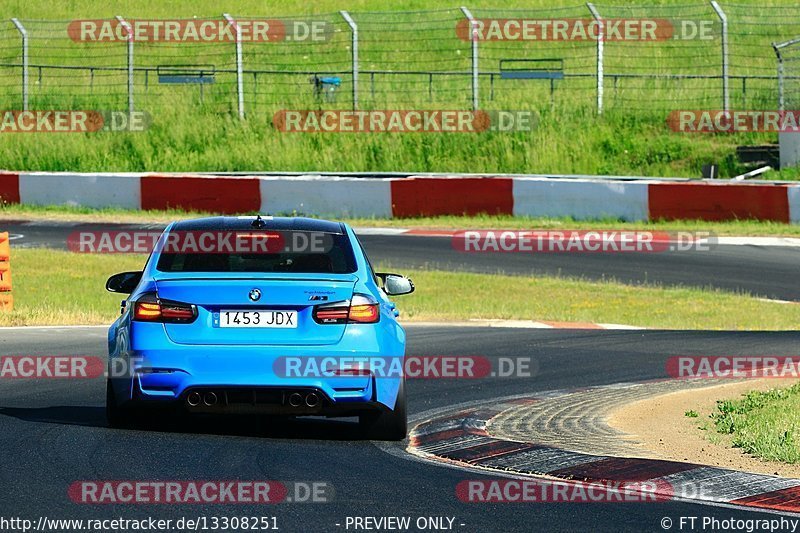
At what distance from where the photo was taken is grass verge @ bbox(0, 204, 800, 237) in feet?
82.6

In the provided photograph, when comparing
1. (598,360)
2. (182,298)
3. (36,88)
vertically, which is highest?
(36,88)

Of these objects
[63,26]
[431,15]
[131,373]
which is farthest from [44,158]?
[131,373]

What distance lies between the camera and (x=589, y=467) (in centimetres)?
815

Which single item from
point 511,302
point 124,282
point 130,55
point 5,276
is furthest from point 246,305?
point 130,55

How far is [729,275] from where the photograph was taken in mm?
21391

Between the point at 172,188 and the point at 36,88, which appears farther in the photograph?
the point at 36,88

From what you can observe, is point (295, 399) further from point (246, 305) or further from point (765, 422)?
point (765, 422)

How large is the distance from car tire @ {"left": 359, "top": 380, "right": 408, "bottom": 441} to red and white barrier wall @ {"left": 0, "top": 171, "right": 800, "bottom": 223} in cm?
1699

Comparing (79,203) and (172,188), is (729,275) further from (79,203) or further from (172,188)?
(79,203)

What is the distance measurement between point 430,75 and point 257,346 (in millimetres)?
26172

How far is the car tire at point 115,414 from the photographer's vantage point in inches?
359

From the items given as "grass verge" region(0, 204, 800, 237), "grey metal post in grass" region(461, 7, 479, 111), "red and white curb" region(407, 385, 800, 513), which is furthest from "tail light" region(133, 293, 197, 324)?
"grey metal post in grass" region(461, 7, 479, 111)

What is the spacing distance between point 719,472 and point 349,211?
20.1 meters

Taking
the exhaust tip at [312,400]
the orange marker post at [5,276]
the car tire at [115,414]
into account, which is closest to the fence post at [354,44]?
the orange marker post at [5,276]
